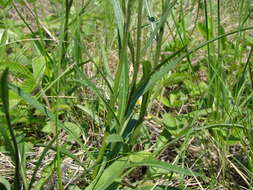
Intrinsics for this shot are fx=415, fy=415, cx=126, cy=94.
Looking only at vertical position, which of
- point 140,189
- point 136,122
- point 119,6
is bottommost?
point 140,189

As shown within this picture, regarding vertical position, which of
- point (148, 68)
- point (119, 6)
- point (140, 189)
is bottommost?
point (140, 189)

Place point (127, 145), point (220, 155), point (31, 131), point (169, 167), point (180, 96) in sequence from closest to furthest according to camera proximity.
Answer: point (169, 167)
point (127, 145)
point (220, 155)
point (31, 131)
point (180, 96)

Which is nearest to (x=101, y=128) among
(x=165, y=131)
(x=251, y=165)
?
(x=165, y=131)

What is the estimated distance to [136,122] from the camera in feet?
3.60

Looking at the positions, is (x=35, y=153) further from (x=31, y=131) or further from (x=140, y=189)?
(x=140, y=189)

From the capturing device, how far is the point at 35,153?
3.91 feet

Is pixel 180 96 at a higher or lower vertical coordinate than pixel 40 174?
higher

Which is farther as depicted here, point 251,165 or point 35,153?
point 35,153

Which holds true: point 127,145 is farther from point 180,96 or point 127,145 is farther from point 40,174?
point 180,96

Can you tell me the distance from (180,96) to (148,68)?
0.59 metres

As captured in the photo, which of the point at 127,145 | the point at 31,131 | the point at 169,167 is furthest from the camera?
the point at 31,131

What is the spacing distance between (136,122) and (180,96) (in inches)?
18.8

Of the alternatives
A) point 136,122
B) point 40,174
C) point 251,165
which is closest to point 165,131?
point 136,122

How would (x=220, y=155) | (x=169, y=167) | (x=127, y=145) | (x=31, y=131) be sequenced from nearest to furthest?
(x=169, y=167), (x=127, y=145), (x=220, y=155), (x=31, y=131)
